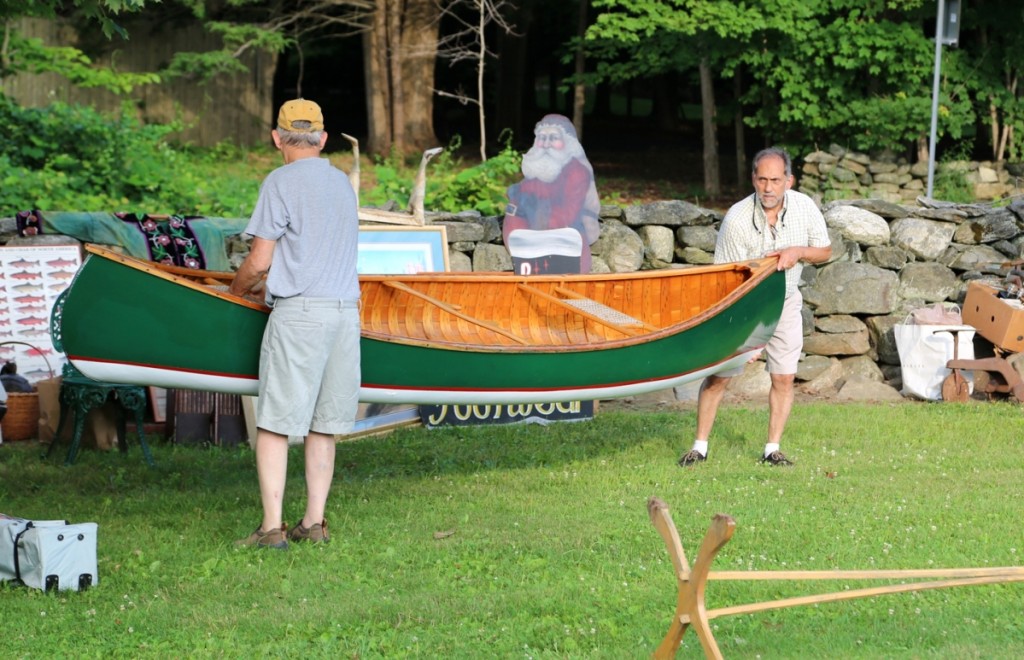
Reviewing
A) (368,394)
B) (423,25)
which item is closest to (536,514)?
(368,394)

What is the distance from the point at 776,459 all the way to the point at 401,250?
3163mm

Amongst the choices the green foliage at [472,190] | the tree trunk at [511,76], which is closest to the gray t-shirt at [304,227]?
the green foliage at [472,190]

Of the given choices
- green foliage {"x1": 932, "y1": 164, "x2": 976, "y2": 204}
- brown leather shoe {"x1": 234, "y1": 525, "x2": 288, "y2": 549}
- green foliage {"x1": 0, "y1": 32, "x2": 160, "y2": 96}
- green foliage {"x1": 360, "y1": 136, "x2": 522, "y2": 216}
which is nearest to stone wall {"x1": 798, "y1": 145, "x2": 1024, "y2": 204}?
green foliage {"x1": 932, "y1": 164, "x2": 976, "y2": 204}

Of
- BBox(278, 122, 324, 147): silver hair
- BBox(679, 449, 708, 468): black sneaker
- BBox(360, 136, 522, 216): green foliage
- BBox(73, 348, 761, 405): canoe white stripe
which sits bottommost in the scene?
BBox(679, 449, 708, 468): black sneaker

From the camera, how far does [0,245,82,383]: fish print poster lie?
30.1 ft

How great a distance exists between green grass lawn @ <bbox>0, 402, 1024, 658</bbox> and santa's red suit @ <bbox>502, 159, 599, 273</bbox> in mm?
1486

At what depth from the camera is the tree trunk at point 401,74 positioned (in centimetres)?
1809

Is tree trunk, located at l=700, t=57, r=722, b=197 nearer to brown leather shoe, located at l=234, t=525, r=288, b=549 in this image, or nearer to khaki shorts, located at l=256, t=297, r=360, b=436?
khaki shorts, located at l=256, t=297, r=360, b=436

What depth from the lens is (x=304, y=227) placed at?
5.77m

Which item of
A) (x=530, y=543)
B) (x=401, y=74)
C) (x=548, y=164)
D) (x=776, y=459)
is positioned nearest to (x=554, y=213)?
(x=548, y=164)

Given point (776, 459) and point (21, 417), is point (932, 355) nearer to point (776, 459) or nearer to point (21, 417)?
point (776, 459)

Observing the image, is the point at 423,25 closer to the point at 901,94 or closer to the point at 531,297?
the point at 901,94

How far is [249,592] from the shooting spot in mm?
5422

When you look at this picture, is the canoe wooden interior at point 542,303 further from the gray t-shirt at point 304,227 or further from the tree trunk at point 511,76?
the tree trunk at point 511,76
